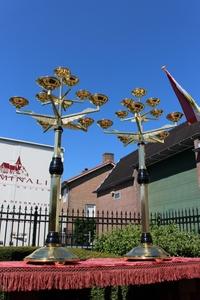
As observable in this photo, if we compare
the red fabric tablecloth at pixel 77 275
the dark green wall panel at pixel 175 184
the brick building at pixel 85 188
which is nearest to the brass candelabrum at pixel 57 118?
the red fabric tablecloth at pixel 77 275

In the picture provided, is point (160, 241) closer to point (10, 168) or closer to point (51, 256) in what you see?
point (10, 168)

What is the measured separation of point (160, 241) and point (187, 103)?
5.02 meters

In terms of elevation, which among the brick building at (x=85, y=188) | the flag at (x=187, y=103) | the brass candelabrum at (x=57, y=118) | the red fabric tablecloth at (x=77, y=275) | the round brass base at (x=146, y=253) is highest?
the brick building at (x=85, y=188)

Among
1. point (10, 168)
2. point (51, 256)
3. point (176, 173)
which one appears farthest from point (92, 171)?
point (51, 256)

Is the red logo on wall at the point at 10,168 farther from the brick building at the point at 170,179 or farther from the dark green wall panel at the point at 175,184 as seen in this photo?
the dark green wall panel at the point at 175,184

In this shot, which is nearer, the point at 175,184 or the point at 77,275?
the point at 77,275

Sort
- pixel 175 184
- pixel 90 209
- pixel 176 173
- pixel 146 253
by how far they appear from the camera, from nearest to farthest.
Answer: pixel 146 253
pixel 176 173
pixel 175 184
pixel 90 209

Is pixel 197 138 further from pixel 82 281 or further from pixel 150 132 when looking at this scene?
pixel 82 281

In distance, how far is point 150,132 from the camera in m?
5.59

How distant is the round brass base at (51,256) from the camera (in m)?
3.24

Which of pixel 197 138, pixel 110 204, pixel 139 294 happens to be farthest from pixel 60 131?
pixel 110 204

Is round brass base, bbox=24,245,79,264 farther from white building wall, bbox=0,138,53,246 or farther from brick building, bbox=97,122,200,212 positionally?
brick building, bbox=97,122,200,212

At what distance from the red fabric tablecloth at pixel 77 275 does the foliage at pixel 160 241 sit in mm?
6516

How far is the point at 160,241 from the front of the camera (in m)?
9.74
